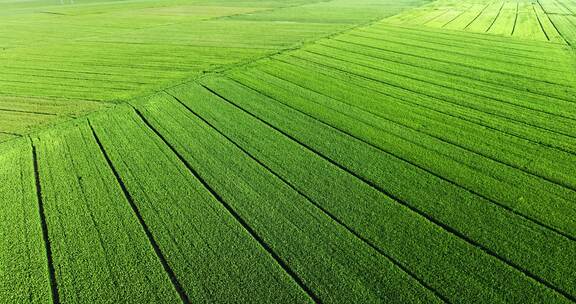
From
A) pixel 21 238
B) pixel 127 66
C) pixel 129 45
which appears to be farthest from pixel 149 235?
pixel 129 45

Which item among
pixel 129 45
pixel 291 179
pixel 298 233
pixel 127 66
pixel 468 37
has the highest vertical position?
pixel 468 37

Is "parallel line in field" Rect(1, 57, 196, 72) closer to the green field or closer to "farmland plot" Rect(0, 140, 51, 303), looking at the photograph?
the green field

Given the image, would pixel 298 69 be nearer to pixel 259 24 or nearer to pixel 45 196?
pixel 45 196

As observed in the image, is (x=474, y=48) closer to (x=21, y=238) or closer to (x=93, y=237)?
(x=93, y=237)

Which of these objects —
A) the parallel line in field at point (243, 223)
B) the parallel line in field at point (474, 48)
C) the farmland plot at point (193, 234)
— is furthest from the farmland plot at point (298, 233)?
the parallel line in field at point (474, 48)

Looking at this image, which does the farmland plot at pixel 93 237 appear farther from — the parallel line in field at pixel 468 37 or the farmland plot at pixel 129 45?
the parallel line in field at pixel 468 37

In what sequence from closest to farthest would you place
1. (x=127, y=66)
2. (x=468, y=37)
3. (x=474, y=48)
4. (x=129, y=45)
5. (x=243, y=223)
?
(x=243, y=223), (x=127, y=66), (x=474, y=48), (x=129, y=45), (x=468, y=37)

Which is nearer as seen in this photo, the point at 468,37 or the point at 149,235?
the point at 149,235

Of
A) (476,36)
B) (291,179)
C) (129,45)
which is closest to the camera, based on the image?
(291,179)
